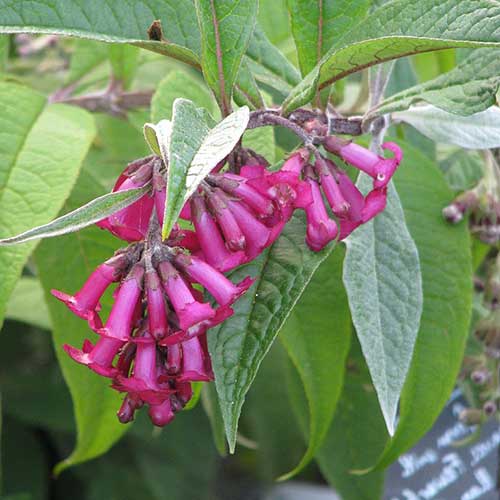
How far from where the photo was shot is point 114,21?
67cm

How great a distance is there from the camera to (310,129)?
0.67 metres

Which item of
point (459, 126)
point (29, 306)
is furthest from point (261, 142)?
point (29, 306)

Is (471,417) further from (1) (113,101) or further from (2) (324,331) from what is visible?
(1) (113,101)

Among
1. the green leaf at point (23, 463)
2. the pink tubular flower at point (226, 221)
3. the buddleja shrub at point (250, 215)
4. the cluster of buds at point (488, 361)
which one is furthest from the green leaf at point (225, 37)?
the green leaf at point (23, 463)

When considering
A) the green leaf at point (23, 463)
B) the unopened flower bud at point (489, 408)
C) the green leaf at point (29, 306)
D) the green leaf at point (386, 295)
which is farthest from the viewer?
the green leaf at point (23, 463)

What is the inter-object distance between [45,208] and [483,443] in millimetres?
684

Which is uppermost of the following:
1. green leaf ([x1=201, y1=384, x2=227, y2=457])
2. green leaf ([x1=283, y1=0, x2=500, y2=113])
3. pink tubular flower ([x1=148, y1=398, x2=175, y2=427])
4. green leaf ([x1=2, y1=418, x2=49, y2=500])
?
green leaf ([x1=283, y1=0, x2=500, y2=113])

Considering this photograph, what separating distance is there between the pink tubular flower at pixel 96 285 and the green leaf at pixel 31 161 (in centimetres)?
15

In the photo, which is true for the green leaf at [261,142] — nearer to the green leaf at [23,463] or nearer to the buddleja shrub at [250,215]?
the buddleja shrub at [250,215]

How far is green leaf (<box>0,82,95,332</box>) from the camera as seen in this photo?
78cm

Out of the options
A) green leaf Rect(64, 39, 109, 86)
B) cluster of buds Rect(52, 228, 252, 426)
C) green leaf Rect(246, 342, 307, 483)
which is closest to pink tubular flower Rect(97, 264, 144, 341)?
cluster of buds Rect(52, 228, 252, 426)

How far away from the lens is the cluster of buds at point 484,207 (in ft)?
2.96

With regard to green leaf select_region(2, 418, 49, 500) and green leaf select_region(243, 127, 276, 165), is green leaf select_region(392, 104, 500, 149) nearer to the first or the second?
green leaf select_region(243, 127, 276, 165)

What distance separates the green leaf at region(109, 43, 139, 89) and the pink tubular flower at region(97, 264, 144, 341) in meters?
0.55
